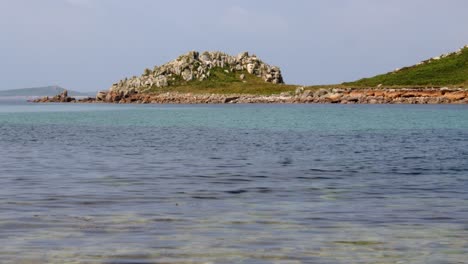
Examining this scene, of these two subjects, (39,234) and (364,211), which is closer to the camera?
(39,234)

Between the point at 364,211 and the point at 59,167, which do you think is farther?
the point at 59,167

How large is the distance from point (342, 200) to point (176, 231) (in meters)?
7.57

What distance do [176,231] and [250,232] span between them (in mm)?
1774

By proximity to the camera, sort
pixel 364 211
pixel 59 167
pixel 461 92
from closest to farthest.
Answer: pixel 364 211 < pixel 59 167 < pixel 461 92

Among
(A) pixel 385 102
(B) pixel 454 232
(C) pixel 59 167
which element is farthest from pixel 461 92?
(B) pixel 454 232

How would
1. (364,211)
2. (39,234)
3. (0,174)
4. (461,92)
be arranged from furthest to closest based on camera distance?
(461,92), (0,174), (364,211), (39,234)

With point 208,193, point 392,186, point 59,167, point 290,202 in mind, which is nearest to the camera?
point 290,202

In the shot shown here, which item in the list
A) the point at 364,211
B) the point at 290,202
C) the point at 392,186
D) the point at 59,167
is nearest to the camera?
the point at 364,211

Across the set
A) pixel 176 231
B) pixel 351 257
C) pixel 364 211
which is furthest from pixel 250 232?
pixel 364 211

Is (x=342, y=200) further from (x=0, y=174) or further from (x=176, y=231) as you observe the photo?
(x=0, y=174)

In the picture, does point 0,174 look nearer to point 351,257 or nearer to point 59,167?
point 59,167

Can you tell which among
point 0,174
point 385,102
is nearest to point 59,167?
point 0,174

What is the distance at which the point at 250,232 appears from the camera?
1794 centimetres

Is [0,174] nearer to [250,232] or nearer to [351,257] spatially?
[250,232]
